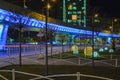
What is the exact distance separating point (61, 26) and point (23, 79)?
102m

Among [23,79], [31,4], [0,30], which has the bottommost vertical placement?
[23,79]

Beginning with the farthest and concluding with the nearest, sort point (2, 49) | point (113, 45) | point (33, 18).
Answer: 1. point (33, 18)
2. point (113, 45)
3. point (2, 49)

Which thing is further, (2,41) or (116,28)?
(116,28)

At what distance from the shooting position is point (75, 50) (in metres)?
51.1

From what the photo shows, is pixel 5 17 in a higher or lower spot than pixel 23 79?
higher

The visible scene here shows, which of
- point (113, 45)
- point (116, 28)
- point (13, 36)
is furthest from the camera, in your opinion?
point (116, 28)

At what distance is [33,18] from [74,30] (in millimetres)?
65873

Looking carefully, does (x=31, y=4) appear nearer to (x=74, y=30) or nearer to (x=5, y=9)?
(x=74, y=30)

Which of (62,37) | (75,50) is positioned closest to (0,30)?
(62,37)

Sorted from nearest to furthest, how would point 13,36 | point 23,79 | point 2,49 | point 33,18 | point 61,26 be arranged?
point 23,79, point 2,49, point 33,18, point 13,36, point 61,26

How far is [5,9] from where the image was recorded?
60969 millimetres

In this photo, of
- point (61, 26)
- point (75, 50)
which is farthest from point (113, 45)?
point (61, 26)

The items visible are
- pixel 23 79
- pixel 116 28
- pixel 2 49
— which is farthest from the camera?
pixel 116 28

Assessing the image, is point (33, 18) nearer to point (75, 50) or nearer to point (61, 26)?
point (75, 50)
